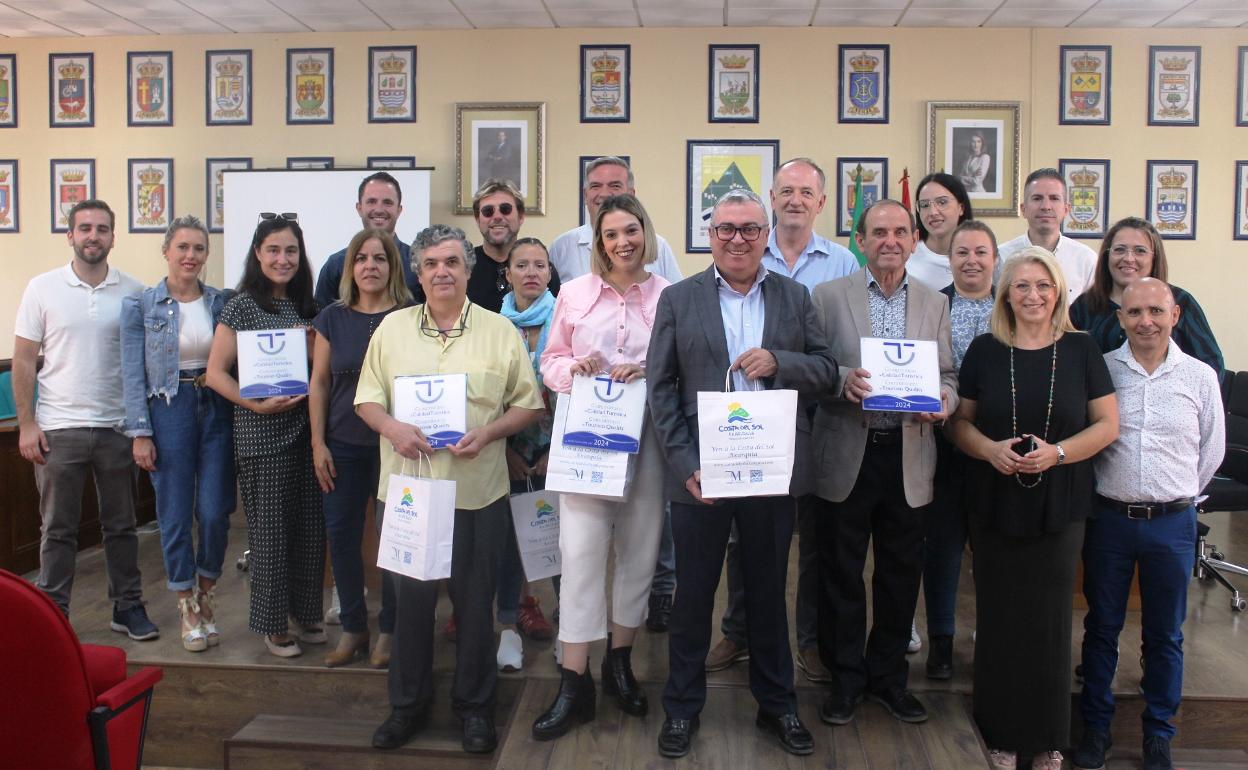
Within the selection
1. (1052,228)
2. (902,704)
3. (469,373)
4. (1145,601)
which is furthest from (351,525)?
(1052,228)

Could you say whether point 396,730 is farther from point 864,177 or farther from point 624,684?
point 864,177

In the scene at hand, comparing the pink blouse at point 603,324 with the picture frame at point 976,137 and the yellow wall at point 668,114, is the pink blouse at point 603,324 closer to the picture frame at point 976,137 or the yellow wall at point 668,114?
the yellow wall at point 668,114

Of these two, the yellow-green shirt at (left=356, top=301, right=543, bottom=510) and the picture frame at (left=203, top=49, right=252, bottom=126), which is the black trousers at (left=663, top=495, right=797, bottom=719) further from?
the picture frame at (left=203, top=49, right=252, bottom=126)

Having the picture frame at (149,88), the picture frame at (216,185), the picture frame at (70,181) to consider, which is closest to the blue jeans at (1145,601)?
the picture frame at (216,185)

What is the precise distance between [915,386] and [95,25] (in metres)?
6.29

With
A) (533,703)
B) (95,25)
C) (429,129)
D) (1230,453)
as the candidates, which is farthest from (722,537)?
(95,25)

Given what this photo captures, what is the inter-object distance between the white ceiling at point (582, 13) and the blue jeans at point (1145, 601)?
407cm

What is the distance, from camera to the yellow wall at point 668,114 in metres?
5.88

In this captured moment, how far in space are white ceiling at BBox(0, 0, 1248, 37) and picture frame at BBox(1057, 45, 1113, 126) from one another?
19 cm

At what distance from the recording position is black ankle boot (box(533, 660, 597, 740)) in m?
2.49

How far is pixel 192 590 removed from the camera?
315cm

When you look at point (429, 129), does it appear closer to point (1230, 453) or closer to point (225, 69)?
point (225, 69)

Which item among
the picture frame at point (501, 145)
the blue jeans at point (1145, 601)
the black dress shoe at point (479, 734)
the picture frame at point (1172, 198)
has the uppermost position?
the picture frame at point (501, 145)

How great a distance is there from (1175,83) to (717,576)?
18.1 ft
